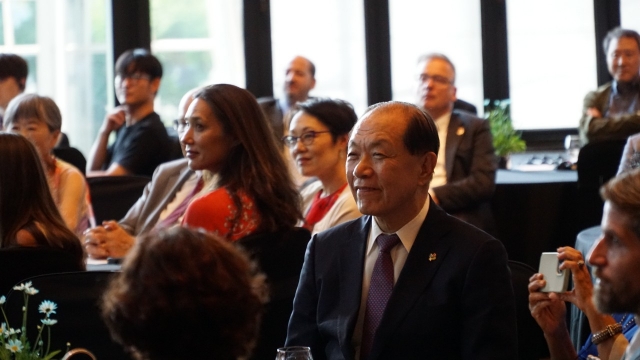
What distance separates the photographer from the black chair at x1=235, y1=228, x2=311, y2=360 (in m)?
2.94

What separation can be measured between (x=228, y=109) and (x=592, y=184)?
10.0 feet

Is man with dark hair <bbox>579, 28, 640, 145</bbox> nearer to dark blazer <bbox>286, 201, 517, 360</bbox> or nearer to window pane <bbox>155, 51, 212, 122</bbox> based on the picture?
window pane <bbox>155, 51, 212, 122</bbox>

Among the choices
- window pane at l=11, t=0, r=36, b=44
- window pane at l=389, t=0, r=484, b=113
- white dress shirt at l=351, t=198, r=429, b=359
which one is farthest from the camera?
window pane at l=389, t=0, r=484, b=113

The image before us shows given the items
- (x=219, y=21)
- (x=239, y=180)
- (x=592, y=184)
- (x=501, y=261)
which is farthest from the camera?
(x=219, y=21)

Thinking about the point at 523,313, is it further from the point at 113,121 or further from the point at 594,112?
the point at 594,112

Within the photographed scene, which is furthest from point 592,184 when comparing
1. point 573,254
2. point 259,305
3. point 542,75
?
point 259,305

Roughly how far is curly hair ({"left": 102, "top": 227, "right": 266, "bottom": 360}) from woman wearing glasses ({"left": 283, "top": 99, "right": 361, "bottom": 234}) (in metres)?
2.43

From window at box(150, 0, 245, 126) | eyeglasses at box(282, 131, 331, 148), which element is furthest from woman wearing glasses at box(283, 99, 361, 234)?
window at box(150, 0, 245, 126)

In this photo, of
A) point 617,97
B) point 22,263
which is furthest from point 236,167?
point 617,97

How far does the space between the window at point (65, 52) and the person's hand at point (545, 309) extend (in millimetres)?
5899

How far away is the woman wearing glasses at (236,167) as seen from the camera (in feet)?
10.2

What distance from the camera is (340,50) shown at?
326 inches

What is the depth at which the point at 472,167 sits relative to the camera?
16.6ft

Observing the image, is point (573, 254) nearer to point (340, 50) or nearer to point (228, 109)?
point (228, 109)
